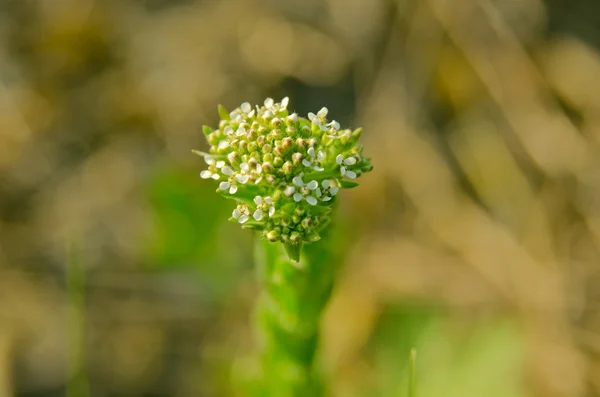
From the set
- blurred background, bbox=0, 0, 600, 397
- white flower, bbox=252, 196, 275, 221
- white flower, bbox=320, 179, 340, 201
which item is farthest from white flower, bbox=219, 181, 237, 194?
blurred background, bbox=0, 0, 600, 397

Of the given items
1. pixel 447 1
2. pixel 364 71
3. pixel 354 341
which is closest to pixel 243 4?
pixel 364 71

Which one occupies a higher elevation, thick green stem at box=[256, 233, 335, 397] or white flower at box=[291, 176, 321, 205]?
white flower at box=[291, 176, 321, 205]

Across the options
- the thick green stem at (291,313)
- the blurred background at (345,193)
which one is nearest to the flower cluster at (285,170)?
the thick green stem at (291,313)

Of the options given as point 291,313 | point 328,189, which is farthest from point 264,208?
point 291,313

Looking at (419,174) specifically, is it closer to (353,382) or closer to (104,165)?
(353,382)

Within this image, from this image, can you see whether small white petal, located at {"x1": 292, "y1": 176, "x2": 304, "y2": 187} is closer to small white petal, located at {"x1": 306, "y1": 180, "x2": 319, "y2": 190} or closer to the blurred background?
small white petal, located at {"x1": 306, "y1": 180, "x2": 319, "y2": 190}

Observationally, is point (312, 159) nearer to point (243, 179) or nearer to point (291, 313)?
point (243, 179)

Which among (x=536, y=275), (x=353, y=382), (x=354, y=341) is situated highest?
(x=536, y=275)
